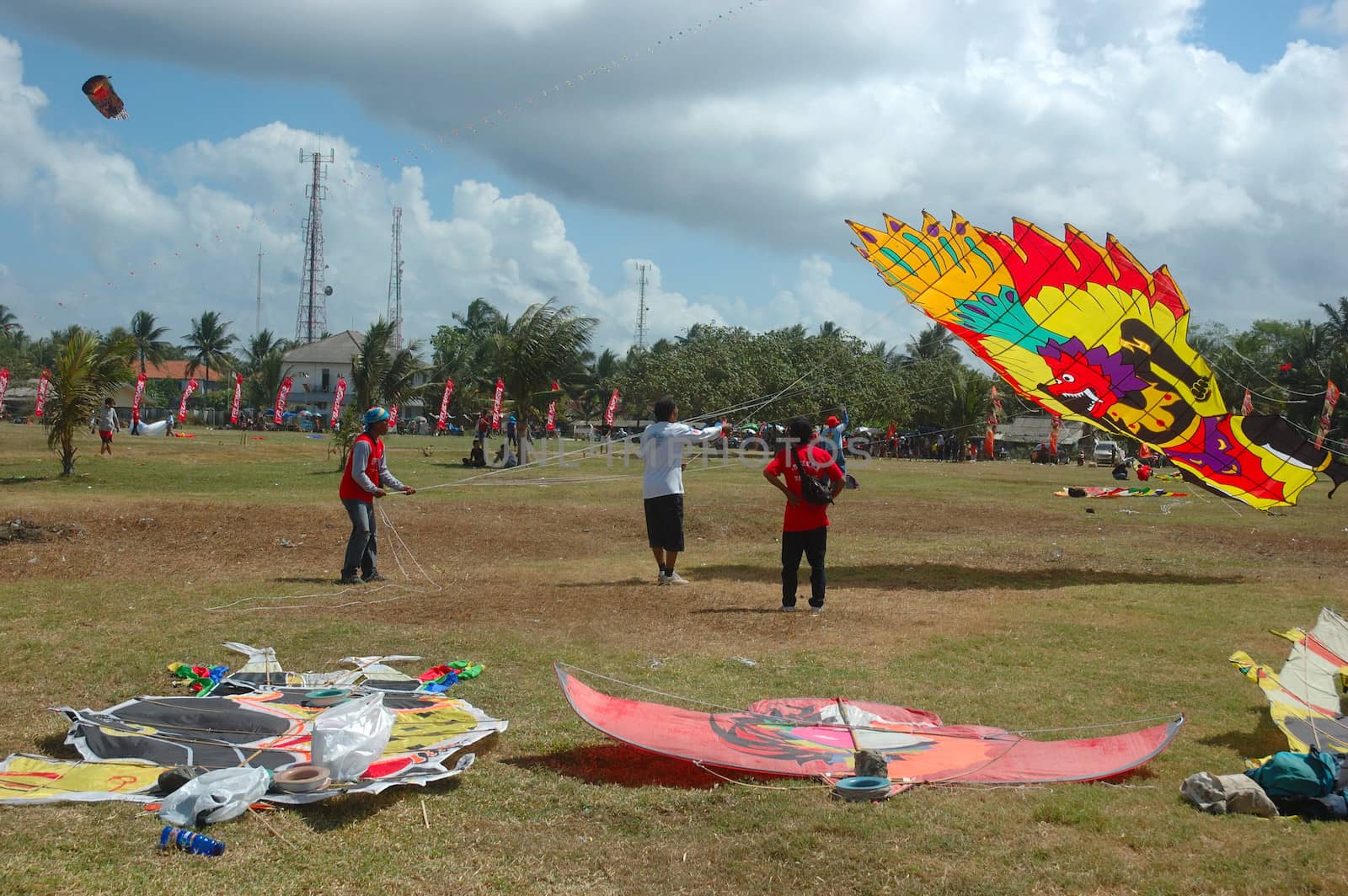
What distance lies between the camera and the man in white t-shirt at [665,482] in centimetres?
1110

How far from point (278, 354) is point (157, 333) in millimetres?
15302

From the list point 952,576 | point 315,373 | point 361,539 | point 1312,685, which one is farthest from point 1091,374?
point 315,373

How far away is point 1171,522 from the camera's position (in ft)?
64.5

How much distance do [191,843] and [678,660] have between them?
4.13 m

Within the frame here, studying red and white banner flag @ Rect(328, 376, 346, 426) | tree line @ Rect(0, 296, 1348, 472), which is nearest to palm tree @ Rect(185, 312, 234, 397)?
tree line @ Rect(0, 296, 1348, 472)

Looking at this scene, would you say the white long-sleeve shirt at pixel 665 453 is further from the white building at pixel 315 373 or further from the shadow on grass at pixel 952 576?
the white building at pixel 315 373

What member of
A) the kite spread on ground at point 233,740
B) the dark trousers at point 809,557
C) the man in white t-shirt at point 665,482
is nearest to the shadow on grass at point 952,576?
the man in white t-shirt at point 665,482

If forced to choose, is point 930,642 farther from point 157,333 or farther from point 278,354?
point 157,333

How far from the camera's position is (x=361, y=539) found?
36.8 ft

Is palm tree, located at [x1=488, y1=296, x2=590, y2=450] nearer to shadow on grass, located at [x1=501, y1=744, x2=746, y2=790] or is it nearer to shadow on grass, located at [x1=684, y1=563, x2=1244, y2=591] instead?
shadow on grass, located at [x1=684, y1=563, x2=1244, y2=591]

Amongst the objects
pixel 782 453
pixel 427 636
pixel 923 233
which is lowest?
pixel 427 636

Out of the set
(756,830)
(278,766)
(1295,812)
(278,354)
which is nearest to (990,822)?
(756,830)

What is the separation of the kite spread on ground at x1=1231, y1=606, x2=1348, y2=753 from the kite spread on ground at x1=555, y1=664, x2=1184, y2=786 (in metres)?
0.76

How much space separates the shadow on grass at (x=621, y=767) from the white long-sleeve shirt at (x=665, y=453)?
5615mm
